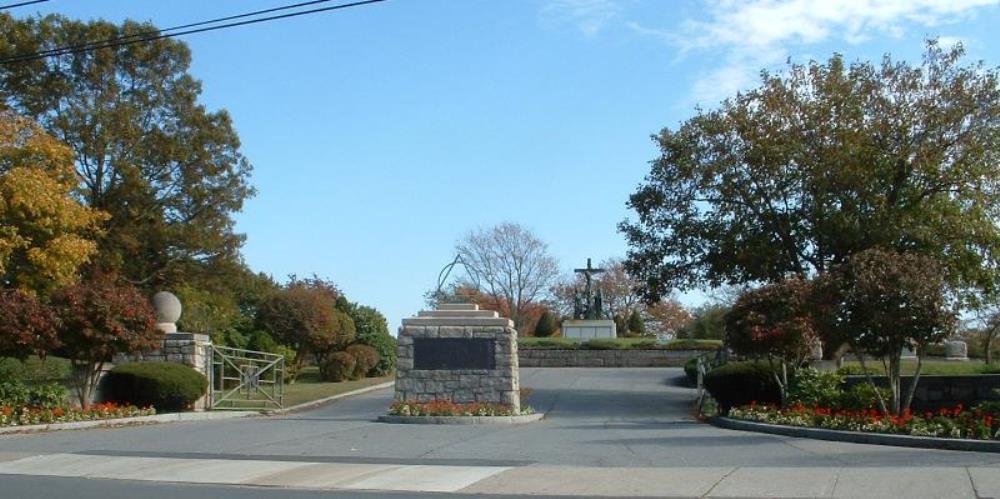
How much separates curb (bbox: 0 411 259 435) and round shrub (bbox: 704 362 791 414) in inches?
425

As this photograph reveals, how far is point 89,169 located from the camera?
38188 mm

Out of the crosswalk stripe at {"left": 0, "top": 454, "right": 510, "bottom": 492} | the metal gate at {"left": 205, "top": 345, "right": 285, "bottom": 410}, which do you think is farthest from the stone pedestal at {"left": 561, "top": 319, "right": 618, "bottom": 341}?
the crosswalk stripe at {"left": 0, "top": 454, "right": 510, "bottom": 492}

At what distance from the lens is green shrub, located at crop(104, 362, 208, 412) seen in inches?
880

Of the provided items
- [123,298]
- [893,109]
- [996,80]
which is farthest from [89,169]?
[996,80]

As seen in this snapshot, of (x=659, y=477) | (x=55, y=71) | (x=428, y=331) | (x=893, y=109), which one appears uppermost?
(x=55, y=71)

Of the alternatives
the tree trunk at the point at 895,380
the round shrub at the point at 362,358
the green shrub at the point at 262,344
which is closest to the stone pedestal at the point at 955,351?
the round shrub at the point at 362,358

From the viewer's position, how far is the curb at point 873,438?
559 inches

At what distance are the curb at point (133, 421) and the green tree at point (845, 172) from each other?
13.3 meters

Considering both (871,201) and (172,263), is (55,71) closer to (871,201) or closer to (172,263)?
(172,263)

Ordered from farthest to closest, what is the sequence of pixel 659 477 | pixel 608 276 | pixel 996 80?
pixel 608 276
pixel 996 80
pixel 659 477

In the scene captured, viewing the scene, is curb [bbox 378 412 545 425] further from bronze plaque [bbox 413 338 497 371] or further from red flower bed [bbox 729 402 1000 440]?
red flower bed [bbox 729 402 1000 440]

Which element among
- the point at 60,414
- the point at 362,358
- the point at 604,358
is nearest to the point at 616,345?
the point at 604,358

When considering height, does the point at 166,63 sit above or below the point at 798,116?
above

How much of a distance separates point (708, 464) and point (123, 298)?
42.4ft
